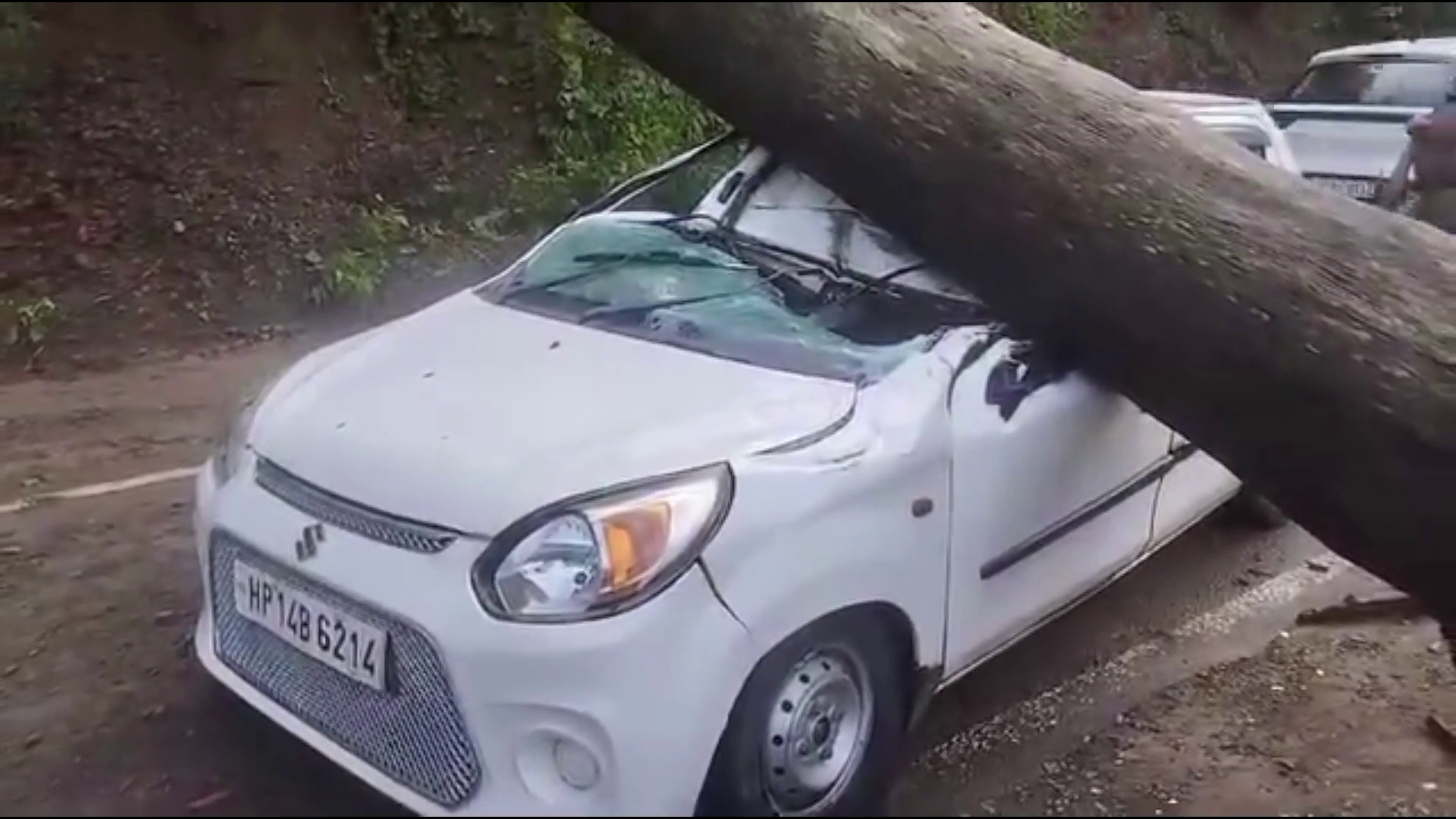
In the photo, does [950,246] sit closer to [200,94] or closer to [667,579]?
[667,579]

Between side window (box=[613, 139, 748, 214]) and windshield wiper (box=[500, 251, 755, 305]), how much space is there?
23 cm

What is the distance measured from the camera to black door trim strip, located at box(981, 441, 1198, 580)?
103 inches

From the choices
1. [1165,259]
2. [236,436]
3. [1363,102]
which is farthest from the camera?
[1363,102]

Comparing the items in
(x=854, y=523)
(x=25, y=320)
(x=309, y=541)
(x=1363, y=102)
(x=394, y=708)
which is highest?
(x=1363, y=102)

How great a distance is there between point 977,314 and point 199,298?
2.21m

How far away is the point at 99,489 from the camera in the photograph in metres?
3.79

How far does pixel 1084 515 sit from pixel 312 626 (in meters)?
1.52

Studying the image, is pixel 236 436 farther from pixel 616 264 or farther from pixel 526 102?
pixel 526 102

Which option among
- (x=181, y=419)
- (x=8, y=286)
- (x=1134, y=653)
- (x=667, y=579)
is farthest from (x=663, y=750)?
(x=8, y=286)

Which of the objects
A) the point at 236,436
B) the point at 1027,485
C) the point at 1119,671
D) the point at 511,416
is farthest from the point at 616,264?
the point at 1119,671

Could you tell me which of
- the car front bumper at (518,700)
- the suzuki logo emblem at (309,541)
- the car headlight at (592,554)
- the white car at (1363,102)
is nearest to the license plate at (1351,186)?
the white car at (1363,102)

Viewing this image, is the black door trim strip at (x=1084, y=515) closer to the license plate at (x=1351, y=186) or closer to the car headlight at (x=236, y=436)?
the license plate at (x=1351, y=186)

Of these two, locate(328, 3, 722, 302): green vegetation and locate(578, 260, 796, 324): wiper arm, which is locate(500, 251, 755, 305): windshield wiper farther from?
locate(328, 3, 722, 302): green vegetation

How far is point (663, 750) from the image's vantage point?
1926 mm
